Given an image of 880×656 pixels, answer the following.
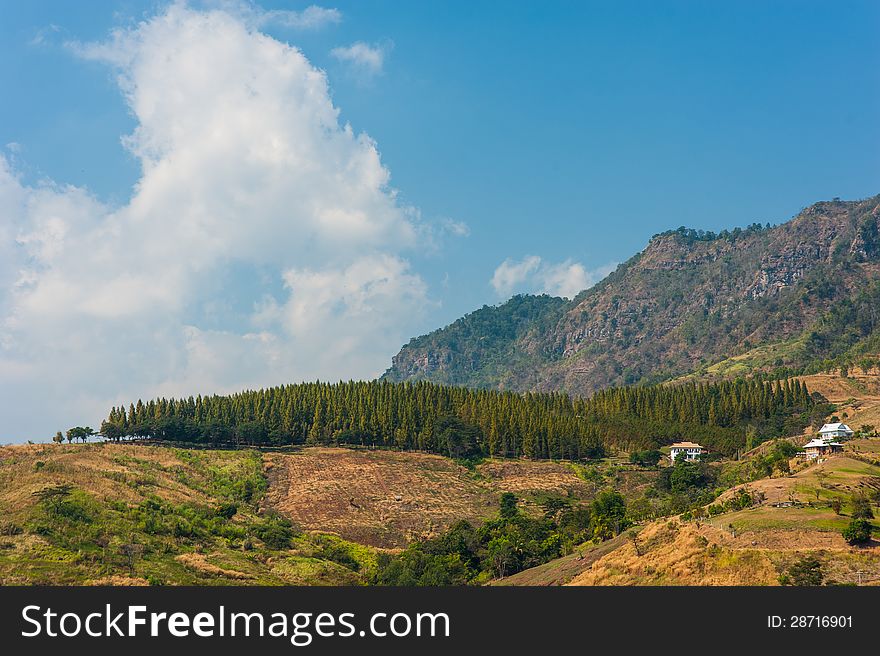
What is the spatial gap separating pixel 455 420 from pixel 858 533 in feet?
303

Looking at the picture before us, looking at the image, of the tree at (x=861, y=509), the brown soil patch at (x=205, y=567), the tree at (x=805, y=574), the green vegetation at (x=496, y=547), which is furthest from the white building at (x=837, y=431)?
the brown soil patch at (x=205, y=567)

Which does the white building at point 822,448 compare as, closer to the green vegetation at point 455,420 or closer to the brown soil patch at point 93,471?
the green vegetation at point 455,420

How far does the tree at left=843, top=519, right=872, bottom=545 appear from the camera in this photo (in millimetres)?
52656

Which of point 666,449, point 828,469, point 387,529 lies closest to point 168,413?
point 387,529

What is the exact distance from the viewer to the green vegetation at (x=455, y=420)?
441 ft

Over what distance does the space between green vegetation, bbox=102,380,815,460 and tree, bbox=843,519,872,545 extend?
82.1 meters

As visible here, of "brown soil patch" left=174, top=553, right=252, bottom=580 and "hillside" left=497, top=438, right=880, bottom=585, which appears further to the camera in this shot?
"brown soil patch" left=174, top=553, right=252, bottom=580

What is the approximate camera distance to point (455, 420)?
465 ft

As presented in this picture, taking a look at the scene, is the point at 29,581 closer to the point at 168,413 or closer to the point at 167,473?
the point at 167,473

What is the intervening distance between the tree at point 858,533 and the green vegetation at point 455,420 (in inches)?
3232

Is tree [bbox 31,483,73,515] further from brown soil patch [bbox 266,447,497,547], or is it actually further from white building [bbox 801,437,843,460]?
white building [bbox 801,437,843,460]

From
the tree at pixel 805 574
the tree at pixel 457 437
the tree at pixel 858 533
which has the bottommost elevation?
the tree at pixel 805 574

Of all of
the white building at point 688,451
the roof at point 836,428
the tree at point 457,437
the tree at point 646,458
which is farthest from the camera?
the tree at point 457,437

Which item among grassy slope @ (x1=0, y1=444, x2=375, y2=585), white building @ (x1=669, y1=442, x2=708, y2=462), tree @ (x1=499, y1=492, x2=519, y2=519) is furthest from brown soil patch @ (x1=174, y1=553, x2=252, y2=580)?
white building @ (x1=669, y1=442, x2=708, y2=462)
